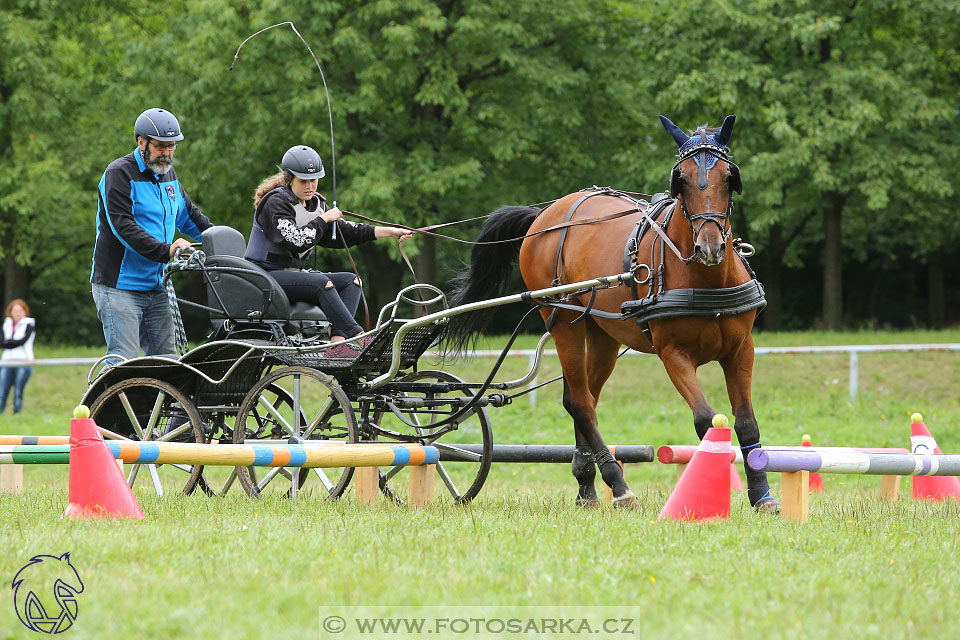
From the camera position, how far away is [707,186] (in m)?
6.01

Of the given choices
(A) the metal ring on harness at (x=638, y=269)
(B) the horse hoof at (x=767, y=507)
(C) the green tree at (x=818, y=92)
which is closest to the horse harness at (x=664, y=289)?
(A) the metal ring on harness at (x=638, y=269)

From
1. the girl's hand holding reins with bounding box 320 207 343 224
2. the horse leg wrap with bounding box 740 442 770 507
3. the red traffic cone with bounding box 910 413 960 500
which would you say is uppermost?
the girl's hand holding reins with bounding box 320 207 343 224

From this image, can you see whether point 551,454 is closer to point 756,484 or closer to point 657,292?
point 756,484

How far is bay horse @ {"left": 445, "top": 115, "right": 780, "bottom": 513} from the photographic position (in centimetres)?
614

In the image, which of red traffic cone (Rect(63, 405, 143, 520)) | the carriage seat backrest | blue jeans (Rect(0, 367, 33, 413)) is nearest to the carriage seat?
the carriage seat backrest

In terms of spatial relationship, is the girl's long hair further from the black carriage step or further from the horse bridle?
the horse bridle

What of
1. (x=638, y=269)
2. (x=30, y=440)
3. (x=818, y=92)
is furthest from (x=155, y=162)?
(x=818, y=92)

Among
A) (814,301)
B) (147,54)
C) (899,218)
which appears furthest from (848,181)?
(147,54)

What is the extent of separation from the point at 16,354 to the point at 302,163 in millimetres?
10270

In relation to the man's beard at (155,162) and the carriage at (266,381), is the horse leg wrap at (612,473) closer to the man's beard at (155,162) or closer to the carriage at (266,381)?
the carriage at (266,381)

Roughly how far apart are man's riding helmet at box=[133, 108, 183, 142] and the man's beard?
0.13m

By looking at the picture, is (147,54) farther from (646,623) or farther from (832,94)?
(646,623)

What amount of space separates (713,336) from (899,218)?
67.0 feet

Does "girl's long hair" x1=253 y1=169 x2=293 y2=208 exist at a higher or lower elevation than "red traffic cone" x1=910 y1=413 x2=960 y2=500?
higher
